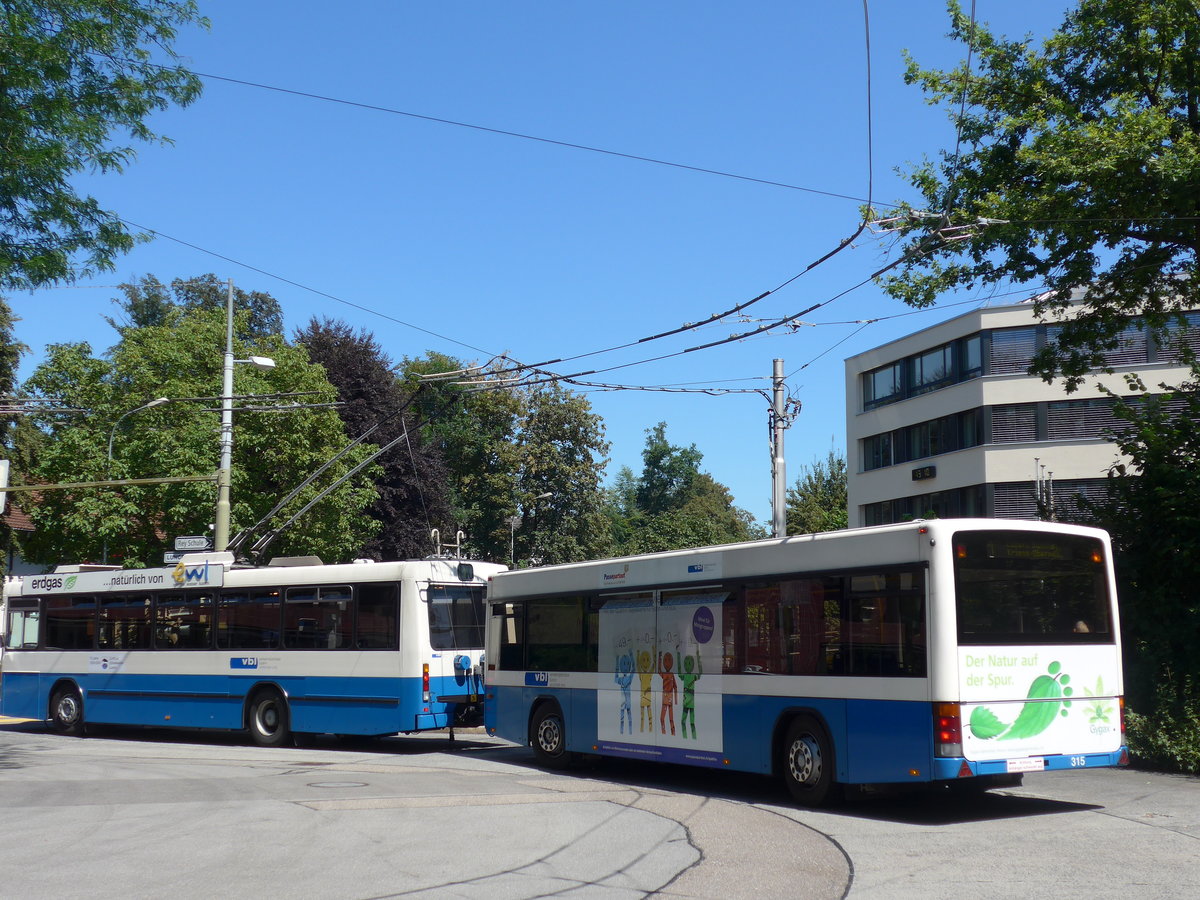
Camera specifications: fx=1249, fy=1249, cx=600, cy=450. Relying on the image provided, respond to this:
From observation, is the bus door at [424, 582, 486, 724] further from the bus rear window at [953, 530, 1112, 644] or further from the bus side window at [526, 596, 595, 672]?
the bus rear window at [953, 530, 1112, 644]

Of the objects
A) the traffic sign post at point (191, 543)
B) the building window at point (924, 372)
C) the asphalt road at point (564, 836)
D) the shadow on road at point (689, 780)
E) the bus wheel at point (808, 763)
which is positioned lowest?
the shadow on road at point (689, 780)

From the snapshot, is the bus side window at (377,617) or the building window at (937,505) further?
the building window at (937,505)

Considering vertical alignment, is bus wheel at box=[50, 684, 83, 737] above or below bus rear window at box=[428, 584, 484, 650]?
below

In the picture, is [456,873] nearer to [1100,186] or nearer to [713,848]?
[713,848]

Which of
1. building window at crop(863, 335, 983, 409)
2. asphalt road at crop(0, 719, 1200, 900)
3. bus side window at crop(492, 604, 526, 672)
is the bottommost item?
asphalt road at crop(0, 719, 1200, 900)

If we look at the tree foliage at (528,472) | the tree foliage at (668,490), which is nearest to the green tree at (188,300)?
Answer: the tree foliage at (528,472)

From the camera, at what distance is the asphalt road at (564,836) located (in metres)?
8.18

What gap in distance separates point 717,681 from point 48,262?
10.1 metres

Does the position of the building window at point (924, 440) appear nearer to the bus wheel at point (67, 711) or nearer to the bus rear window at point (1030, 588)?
the bus wheel at point (67, 711)

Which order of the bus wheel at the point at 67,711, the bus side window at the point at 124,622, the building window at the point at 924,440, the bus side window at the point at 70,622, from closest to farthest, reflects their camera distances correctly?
the bus side window at the point at 124,622 < the bus side window at the point at 70,622 < the bus wheel at the point at 67,711 < the building window at the point at 924,440

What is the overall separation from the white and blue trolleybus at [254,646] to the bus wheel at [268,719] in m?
0.02

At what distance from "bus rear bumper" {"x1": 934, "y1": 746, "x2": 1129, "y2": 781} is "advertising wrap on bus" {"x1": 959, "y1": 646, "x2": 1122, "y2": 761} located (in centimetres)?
5

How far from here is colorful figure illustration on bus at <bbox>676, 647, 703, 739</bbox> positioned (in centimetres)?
1384

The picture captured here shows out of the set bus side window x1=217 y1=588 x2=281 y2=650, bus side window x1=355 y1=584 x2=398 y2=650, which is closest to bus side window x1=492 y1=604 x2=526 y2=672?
bus side window x1=355 y1=584 x2=398 y2=650
